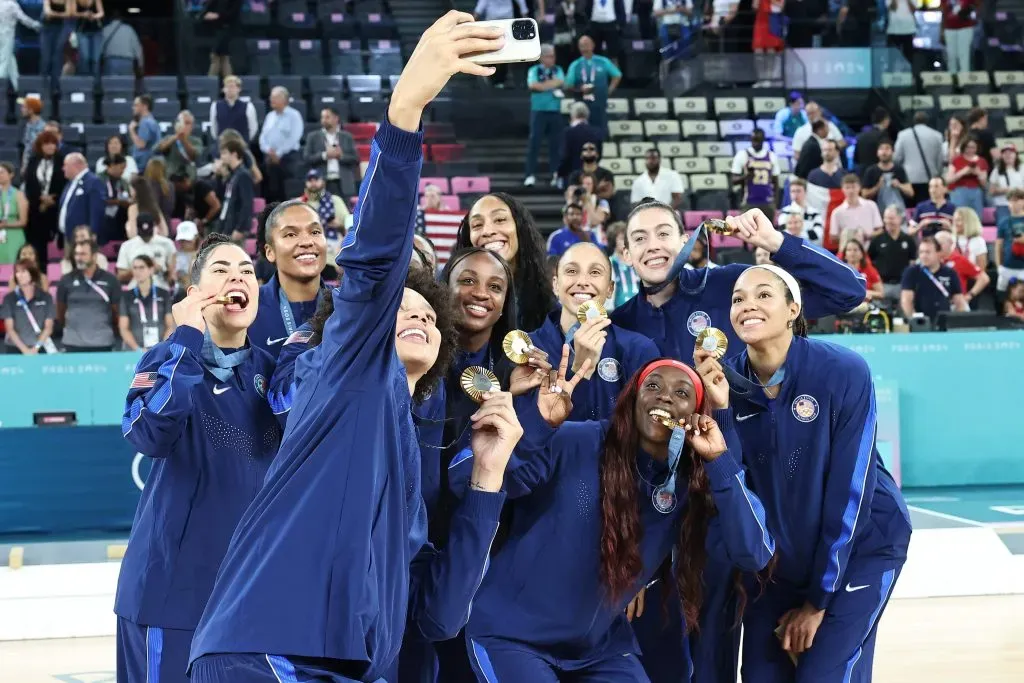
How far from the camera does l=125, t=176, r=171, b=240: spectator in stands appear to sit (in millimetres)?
13516

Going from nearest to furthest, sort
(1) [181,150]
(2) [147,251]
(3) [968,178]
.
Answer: (2) [147,251], (1) [181,150], (3) [968,178]

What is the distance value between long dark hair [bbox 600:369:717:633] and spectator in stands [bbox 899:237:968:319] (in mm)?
9004

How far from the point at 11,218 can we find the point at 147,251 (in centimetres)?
197

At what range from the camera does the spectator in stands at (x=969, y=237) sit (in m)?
14.3

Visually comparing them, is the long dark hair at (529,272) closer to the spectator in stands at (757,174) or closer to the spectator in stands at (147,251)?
the spectator in stands at (147,251)

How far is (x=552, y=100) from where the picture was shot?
17.0 m

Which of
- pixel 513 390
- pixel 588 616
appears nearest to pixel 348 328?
pixel 513 390

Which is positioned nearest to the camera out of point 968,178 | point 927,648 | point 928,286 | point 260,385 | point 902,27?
point 260,385

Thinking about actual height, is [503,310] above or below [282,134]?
below

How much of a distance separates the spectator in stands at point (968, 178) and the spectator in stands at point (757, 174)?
2079mm

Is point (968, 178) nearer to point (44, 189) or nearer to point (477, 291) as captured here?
point (44, 189)

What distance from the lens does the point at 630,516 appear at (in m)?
4.09

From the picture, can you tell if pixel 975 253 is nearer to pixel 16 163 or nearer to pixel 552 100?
pixel 552 100

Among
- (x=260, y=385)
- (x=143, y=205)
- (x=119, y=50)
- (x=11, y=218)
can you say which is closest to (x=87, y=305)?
(x=143, y=205)
